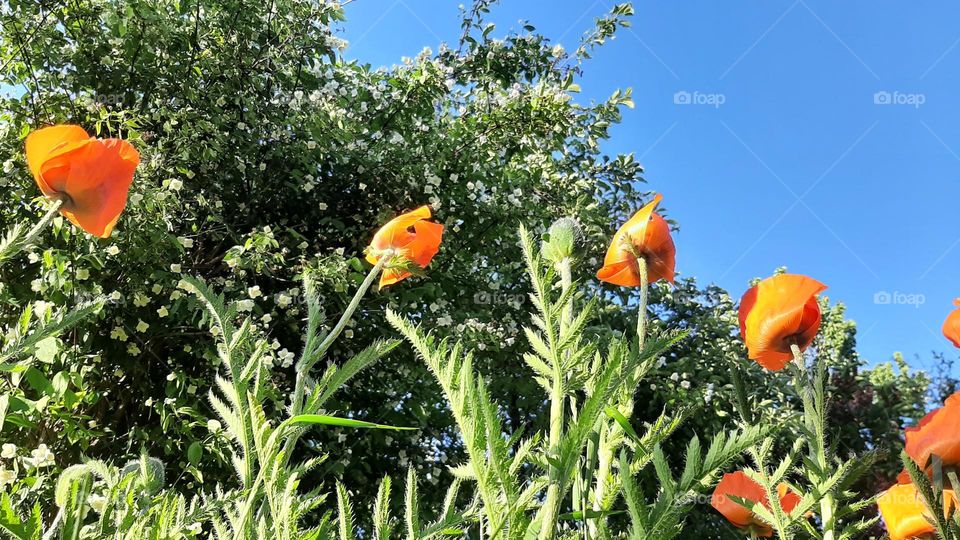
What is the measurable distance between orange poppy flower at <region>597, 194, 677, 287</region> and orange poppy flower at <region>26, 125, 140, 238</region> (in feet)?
2.26

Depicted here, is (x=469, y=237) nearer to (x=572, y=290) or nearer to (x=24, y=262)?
(x=24, y=262)

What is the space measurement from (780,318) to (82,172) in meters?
0.93

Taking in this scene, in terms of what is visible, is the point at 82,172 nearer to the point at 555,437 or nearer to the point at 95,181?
the point at 95,181

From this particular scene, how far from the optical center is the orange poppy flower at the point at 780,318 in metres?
0.85

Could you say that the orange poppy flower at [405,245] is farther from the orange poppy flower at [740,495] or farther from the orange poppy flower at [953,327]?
the orange poppy flower at [953,327]

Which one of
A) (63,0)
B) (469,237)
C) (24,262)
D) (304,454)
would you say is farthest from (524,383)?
(63,0)

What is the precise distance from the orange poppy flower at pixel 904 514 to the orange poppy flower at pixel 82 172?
97 cm

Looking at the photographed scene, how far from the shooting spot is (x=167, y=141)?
3.13 meters

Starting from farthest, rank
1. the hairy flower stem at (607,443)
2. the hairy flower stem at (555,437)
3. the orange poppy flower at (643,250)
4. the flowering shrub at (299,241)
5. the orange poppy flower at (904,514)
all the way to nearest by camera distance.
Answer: the flowering shrub at (299,241), the orange poppy flower at (643,250), the orange poppy flower at (904,514), the hairy flower stem at (607,443), the hairy flower stem at (555,437)

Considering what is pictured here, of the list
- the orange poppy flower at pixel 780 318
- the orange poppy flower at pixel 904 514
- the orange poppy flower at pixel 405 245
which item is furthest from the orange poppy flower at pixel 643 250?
the orange poppy flower at pixel 904 514

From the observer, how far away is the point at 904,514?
2.22 ft

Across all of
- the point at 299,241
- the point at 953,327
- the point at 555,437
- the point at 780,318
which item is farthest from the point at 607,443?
the point at 299,241

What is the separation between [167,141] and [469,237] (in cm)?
165

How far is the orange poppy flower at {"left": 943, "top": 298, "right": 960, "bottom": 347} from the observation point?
80 centimetres
